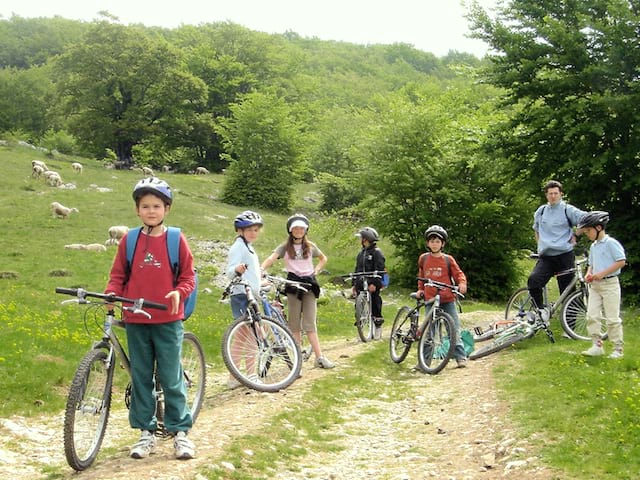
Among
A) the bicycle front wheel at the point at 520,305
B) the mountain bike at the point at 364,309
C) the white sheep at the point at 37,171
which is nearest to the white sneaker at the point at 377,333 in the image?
the mountain bike at the point at 364,309

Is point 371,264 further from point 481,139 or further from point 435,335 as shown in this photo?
point 481,139

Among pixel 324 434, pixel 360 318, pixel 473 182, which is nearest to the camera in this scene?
pixel 324 434

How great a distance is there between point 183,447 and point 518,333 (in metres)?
7.88

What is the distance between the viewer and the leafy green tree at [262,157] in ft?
152

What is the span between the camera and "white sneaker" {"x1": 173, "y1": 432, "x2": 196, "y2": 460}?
18.7 ft

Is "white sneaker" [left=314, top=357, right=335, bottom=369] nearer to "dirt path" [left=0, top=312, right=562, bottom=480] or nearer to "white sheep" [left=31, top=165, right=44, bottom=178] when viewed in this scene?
"dirt path" [left=0, top=312, right=562, bottom=480]

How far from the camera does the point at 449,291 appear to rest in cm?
1078

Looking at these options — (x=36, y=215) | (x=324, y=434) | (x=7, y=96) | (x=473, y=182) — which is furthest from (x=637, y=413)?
(x=7, y=96)

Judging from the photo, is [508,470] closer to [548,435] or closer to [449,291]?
[548,435]

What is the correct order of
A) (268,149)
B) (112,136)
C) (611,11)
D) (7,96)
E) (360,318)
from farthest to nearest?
(7,96), (112,136), (268,149), (611,11), (360,318)

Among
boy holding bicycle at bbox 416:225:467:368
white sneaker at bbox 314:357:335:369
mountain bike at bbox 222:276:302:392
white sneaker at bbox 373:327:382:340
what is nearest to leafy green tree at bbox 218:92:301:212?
white sneaker at bbox 373:327:382:340

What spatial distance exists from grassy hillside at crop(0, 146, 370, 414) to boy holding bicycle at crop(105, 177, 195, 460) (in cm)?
318

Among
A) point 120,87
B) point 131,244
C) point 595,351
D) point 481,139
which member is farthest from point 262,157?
point 131,244

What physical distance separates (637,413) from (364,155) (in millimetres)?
20417
